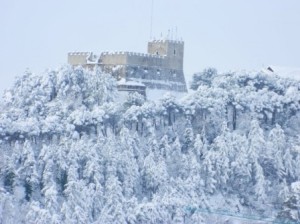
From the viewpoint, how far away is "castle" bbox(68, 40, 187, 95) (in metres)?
75.8

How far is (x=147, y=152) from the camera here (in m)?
68.0

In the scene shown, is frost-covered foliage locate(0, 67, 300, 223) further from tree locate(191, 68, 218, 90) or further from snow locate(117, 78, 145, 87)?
tree locate(191, 68, 218, 90)

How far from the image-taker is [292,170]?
225 feet

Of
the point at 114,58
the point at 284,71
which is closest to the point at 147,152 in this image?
the point at 114,58

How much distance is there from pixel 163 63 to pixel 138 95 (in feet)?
21.2

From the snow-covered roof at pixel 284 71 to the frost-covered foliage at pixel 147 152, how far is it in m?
2.42

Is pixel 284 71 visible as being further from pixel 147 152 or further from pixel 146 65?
pixel 147 152

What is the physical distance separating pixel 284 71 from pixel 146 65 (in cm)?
941

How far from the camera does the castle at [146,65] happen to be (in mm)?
75750

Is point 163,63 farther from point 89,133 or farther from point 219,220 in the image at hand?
point 219,220

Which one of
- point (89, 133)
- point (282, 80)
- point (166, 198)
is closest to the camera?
point (166, 198)

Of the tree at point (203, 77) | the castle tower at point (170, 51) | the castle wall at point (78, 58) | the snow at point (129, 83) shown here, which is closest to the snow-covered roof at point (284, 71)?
the tree at point (203, 77)

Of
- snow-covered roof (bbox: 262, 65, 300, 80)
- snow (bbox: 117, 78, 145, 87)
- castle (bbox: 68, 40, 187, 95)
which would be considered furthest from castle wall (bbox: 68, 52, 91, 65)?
snow-covered roof (bbox: 262, 65, 300, 80)

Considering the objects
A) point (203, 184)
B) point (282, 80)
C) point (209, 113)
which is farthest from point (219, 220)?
point (282, 80)
